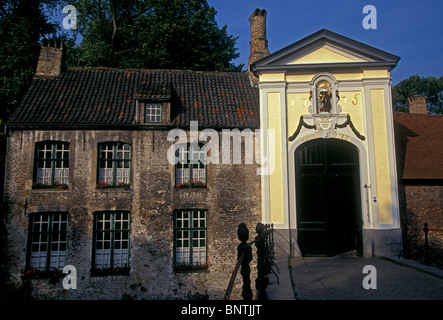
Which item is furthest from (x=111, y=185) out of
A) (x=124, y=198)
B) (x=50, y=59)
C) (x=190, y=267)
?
(x=50, y=59)

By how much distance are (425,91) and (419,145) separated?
72.4 ft

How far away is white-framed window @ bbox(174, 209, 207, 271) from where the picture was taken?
1234cm

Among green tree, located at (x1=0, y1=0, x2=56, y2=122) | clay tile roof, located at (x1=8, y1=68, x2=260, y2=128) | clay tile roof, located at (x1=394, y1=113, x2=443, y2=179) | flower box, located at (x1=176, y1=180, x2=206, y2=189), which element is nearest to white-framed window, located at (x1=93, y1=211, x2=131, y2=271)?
flower box, located at (x1=176, y1=180, x2=206, y2=189)

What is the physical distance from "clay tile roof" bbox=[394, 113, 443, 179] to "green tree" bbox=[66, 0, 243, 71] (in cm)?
984

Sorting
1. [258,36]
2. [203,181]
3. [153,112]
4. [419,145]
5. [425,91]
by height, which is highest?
[425,91]

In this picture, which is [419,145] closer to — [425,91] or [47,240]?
[47,240]

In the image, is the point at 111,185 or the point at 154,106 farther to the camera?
the point at 154,106

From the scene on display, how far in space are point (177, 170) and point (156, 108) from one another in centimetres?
243

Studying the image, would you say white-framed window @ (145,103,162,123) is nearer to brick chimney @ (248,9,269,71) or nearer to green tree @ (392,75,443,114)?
brick chimney @ (248,9,269,71)

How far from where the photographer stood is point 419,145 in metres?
13.9

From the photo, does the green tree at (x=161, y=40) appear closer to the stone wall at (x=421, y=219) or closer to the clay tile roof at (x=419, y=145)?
the clay tile roof at (x=419, y=145)

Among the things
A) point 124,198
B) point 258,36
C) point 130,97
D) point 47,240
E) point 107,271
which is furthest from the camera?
point 258,36

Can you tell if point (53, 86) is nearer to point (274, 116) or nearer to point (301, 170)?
point (274, 116)
